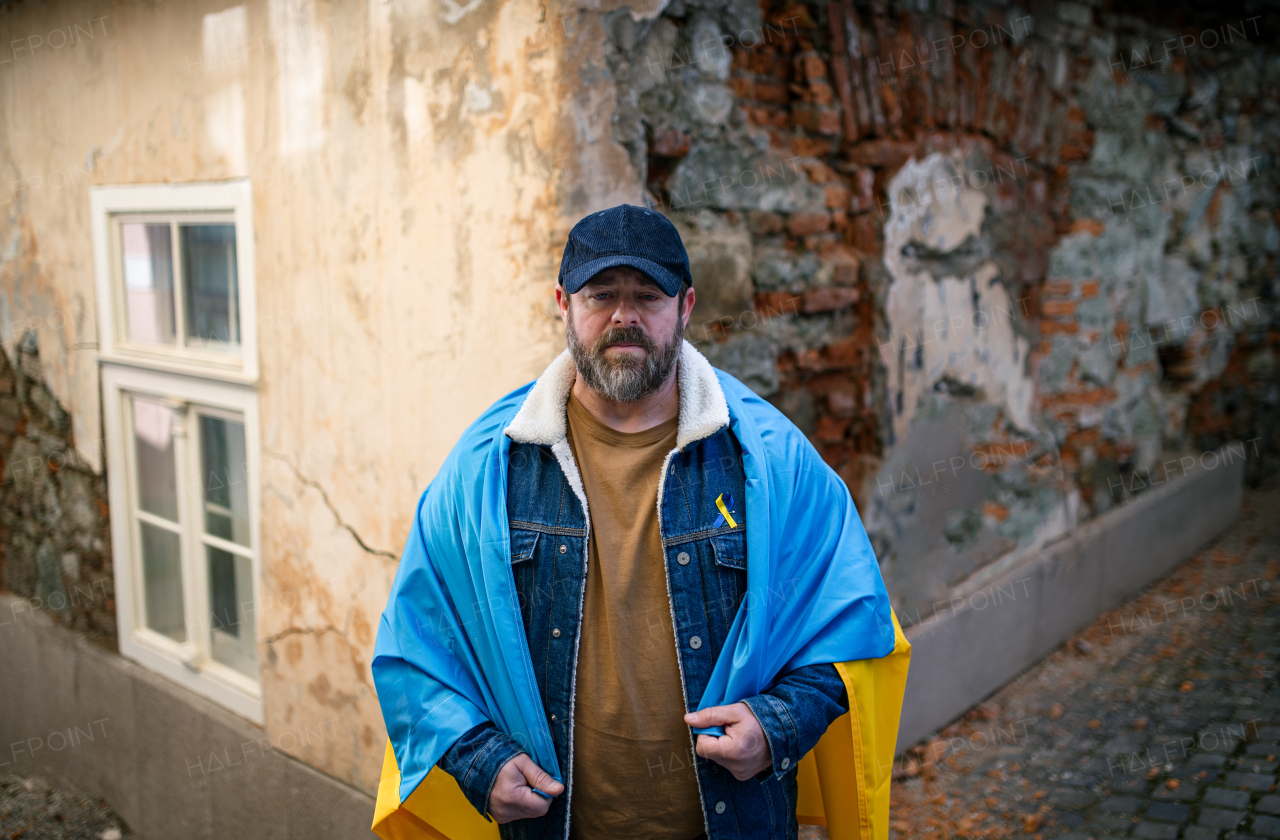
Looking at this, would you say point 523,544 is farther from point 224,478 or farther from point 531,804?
point 224,478

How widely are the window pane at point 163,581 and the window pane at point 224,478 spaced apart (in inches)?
14.5

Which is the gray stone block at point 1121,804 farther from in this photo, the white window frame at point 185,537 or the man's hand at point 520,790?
the white window frame at point 185,537

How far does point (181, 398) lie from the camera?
137 inches

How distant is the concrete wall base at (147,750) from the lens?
10.5 ft

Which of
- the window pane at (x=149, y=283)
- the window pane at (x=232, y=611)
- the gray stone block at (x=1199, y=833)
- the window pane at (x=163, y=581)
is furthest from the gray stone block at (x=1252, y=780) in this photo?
the window pane at (x=149, y=283)

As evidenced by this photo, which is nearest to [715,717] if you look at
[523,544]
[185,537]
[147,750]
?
[523,544]

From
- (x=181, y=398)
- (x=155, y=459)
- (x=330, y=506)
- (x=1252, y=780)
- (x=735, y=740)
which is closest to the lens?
(x=735, y=740)

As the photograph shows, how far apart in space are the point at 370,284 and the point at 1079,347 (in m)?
3.29

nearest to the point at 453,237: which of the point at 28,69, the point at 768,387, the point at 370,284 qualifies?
the point at 370,284

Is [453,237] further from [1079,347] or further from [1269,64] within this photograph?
[1269,64]

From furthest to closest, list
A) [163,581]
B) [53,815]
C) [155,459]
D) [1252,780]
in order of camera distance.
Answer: [53,815] < [163,581] < [155,459] < [1252,780]

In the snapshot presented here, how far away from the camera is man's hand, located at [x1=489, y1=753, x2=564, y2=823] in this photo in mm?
1599

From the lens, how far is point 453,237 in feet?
7.98

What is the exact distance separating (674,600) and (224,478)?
8.12 ft
